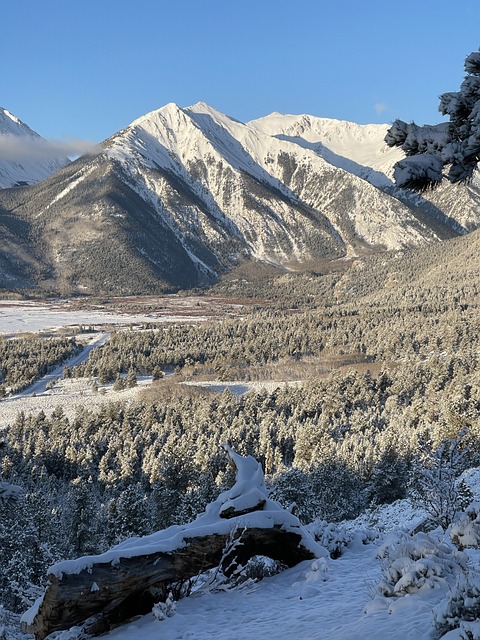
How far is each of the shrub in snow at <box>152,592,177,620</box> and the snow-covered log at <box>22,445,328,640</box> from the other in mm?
405

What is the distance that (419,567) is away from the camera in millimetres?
8164

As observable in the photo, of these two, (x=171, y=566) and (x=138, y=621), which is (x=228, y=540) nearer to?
(x=171, y=566)

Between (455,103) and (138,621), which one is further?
(138,621)

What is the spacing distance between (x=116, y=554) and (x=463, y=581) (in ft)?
19.9

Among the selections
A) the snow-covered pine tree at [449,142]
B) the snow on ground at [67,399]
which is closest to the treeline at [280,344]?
the snow on ground at [67,399]

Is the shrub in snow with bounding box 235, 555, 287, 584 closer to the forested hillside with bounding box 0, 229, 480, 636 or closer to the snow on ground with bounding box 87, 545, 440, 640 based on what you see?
the snow on ground with bounding box 87, 545, 440, 640

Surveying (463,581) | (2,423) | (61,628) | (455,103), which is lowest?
(2,423)

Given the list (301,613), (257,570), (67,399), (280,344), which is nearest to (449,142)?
(301,613)

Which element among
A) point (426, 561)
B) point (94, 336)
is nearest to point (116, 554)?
point (426, 561)

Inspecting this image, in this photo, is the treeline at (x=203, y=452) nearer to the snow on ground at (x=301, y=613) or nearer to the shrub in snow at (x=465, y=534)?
the shrub in snow at (x=465, y=534)

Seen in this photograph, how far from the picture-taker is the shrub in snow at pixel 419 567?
8055 millimetres

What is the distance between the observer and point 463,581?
6574mm

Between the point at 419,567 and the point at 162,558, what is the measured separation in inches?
192

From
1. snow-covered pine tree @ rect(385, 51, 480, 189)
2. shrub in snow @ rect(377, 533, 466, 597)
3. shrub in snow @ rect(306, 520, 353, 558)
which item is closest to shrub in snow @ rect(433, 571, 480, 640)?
shrub in snow @ rect(377, 533, 466, 597)
